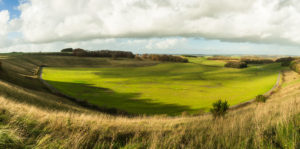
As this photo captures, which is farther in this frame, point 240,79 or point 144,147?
point 240,79

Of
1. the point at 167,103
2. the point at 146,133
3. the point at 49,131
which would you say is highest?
the point at 49,131

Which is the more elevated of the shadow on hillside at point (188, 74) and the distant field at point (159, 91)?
the shadow on hillside at point (188, 74)

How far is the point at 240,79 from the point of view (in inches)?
4560

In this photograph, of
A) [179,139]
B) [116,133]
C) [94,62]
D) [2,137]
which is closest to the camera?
[2,137]

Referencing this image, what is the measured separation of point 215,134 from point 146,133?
246 cm

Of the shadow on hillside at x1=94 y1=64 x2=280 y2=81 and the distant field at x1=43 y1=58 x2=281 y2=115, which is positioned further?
the shadow on hillside at x1=94 y1=64 x2=280 y2=81

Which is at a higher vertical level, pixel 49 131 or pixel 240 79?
pixel 49 131

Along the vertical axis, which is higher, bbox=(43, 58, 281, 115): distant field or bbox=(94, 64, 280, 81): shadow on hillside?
bbox=(94, 64, 280, 81): shadow on hillside

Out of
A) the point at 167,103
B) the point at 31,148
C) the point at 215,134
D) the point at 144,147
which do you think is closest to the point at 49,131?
the point at 31,148

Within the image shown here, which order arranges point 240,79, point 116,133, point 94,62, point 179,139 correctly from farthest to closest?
point 94,62 → point 240,79 → point 116,133 → point 179,139

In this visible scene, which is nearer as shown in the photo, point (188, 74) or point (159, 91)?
A: point (159, 91)

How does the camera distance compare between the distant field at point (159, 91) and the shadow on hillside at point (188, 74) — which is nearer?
the distant field at point (159, 91)

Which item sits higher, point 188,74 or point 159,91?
point 188,74

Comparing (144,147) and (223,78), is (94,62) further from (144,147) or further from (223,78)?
(144,147)
